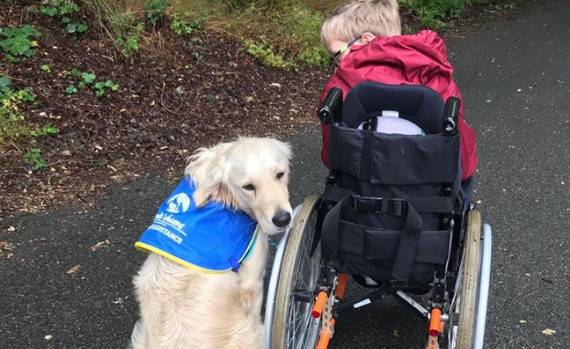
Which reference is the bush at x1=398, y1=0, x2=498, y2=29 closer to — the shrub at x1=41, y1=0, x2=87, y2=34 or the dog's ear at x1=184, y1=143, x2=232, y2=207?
the shrub at x1=41, y1=0, x2=87, y2=34

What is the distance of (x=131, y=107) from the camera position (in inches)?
220

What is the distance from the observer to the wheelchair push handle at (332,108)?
96.0 inches

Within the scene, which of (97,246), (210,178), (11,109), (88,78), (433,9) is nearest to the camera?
(210,178)

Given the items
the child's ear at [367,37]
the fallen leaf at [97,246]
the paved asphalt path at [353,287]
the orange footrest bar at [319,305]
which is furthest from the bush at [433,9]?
the orange footrest bar at [319,305]

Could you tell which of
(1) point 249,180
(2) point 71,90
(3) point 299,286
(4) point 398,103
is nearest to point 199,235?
(1) point 249,180

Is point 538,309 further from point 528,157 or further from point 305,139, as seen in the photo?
point 305,139

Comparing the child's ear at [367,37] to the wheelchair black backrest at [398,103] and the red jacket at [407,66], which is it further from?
the wheelchair black backrest at [398,103]

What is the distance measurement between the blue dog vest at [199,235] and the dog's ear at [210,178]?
0.11 feet

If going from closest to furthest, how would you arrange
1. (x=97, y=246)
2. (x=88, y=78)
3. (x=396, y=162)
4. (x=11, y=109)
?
(x=396, y=162) < (x=97, y=246) < (x=11, y=109) < (x=88, y=78)

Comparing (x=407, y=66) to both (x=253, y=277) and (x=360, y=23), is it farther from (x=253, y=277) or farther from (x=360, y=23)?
(x=253, y=277)

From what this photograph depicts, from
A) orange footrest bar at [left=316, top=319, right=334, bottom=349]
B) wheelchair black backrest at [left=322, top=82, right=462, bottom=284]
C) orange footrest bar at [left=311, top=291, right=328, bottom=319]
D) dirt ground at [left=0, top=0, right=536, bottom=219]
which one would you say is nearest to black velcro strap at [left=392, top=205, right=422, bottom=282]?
wheelchair black backrest at [left=322, top=82, right=462, bottom=284]

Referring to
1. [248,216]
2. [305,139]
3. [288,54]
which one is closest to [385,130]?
[248,216]

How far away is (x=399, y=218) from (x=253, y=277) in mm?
766

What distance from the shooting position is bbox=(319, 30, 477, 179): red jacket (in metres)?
2.58
